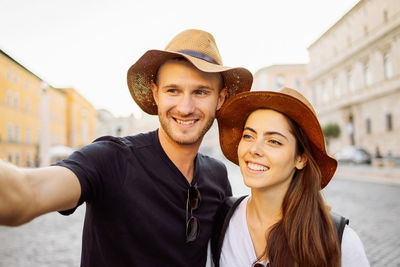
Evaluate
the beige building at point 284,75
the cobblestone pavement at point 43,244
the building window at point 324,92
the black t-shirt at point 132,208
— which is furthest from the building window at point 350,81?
the black t-shirt at point 132,208

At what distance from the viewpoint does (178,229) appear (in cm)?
188

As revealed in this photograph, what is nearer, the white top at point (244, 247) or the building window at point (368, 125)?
the white top at point (244, 247)

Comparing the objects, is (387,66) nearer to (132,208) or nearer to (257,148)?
(257,148)

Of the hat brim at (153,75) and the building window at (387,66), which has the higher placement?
the building window at (387,66)

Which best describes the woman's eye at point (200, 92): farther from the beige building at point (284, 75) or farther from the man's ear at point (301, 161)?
the beige building at point (284, 75)

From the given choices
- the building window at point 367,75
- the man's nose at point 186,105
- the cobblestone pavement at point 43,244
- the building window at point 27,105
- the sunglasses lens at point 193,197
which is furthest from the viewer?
the building window at point 367,75

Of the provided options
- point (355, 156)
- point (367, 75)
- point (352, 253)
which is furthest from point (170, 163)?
point (367, 75)

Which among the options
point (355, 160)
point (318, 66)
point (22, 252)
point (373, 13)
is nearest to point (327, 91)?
point (318, 66)

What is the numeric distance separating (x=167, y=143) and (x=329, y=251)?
1248mm

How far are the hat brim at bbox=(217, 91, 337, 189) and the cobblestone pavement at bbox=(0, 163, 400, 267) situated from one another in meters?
3.34

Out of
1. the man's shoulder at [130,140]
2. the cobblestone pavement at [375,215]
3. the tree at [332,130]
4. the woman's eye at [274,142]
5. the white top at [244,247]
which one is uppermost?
the tree at [332,130]

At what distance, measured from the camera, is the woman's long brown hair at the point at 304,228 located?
185cm

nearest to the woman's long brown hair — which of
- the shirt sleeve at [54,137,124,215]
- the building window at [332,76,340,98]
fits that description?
the shirt sleeve at [54,137,124,215]

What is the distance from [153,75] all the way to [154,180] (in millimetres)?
930
